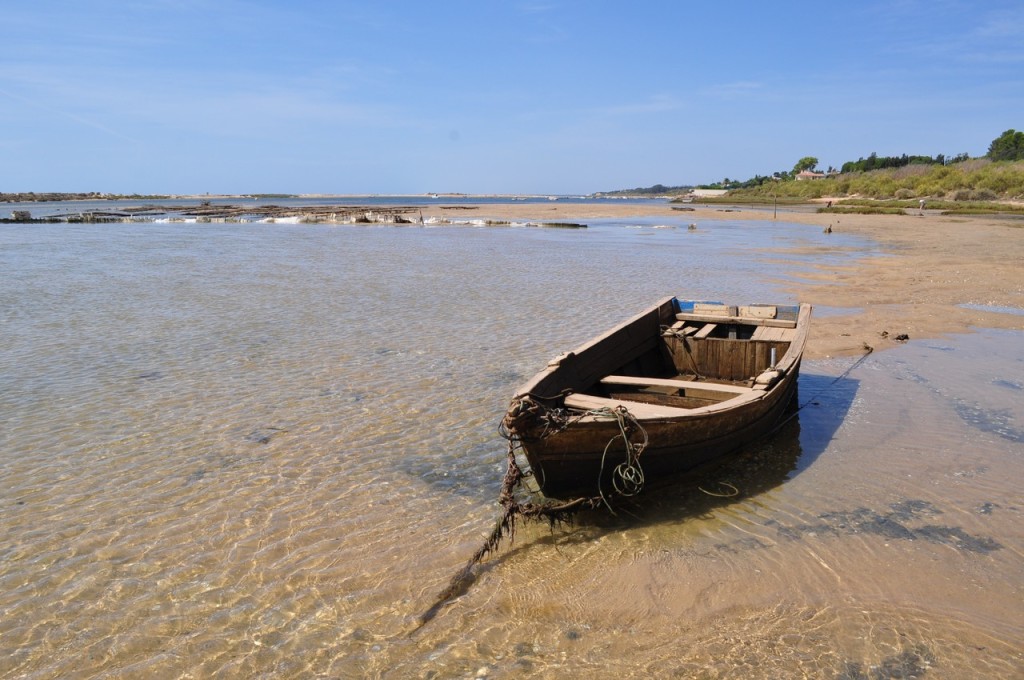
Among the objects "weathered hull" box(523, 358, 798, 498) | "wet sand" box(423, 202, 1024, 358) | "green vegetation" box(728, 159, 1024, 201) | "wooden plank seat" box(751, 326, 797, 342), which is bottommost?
"wet sand" box(423, 202, 1024, 358)

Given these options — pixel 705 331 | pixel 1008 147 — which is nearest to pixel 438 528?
pixel 705 331

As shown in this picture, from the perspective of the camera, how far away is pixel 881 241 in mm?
30891

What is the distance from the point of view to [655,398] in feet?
22.4

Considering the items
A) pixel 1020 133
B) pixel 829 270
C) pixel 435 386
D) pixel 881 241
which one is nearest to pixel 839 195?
pixel 1020 133

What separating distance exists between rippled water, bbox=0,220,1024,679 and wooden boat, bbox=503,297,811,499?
0.43 meters

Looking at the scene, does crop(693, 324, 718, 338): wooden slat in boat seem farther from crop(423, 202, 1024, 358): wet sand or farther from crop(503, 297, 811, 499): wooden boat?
crop(423, 202, 1024, 358): wet sand

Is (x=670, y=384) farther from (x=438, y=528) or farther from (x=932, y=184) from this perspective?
(x=932, y=184)

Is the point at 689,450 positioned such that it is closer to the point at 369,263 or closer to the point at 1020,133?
the point at 369,263

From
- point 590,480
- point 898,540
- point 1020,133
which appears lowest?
point 898,540

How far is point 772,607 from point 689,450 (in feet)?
5.16

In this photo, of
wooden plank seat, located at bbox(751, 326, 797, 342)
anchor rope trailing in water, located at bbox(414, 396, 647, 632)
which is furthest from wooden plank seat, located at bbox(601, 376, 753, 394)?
wooden plank seat, located at bbox(751, 326, 797, 342)

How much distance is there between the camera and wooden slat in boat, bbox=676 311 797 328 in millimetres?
9093

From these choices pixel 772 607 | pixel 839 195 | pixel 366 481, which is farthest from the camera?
pixel 839 195

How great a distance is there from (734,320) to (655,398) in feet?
10.1
